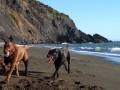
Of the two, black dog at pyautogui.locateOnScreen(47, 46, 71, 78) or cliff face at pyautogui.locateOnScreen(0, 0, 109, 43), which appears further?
cliff face at pyautogui.locateOnScreen(0, 0, 109, 43)

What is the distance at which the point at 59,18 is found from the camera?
12262 centimetres

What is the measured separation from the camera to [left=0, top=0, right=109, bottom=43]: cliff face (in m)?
67.8

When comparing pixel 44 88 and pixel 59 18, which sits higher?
pixel 59 18

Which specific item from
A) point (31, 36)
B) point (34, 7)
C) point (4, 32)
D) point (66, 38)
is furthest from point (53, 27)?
point (4, 32)

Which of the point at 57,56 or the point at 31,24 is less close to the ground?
the point at 31,24

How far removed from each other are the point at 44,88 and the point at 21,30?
69.0m

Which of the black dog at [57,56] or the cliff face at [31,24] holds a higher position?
the cliff face at [31,24]

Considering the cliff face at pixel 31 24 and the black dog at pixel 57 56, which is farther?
the cliff face at pixel 31 24

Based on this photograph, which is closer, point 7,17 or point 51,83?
point 51,83

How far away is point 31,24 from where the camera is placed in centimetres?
8625

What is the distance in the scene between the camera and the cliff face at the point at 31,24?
67.8 meters

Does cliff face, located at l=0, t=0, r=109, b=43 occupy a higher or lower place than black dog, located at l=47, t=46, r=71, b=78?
higher

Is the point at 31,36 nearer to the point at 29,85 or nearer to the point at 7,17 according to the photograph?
the point at 7,17

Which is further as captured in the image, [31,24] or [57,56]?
[31,24]
